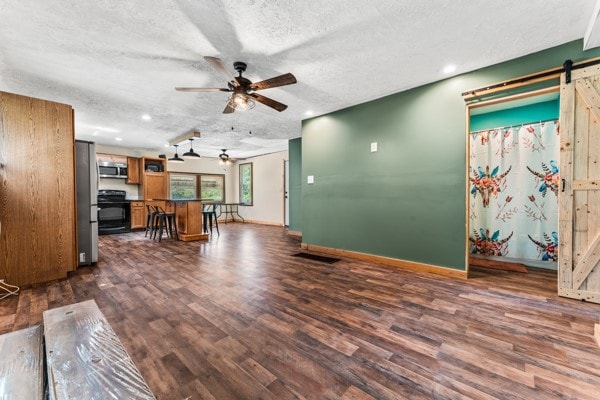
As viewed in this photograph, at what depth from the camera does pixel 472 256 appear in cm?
396

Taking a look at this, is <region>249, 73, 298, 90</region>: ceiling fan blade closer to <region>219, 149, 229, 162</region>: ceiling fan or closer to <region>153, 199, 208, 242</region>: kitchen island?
<region>153, 199, 208, 242</region>: kitchen island

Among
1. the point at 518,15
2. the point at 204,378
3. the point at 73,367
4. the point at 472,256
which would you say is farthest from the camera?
the point at 472,256

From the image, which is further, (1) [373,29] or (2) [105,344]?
(1) [373,29]

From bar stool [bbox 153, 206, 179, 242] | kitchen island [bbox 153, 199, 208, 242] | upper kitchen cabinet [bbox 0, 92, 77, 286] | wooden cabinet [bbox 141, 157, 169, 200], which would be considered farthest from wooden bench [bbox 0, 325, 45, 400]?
wooden cabinet [bbox 141, 157, 169, 200]

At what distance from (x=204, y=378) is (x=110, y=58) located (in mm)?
3294

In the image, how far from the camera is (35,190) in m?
2.83

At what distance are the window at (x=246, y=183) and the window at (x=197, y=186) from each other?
0.77 m

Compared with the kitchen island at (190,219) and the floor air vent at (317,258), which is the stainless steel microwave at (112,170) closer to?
the kitchen island at (190,219)

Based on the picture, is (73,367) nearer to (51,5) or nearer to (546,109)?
(51,5)

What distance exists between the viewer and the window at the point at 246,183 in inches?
372

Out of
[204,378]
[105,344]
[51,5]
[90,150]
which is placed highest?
[51,5]

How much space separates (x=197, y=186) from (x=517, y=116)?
29.9 feet

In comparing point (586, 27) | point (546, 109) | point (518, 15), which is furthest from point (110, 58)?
point (546, 109)

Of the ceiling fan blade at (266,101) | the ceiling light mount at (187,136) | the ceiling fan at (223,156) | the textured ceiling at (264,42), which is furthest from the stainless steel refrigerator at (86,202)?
the ceiling fan at (223,156)
